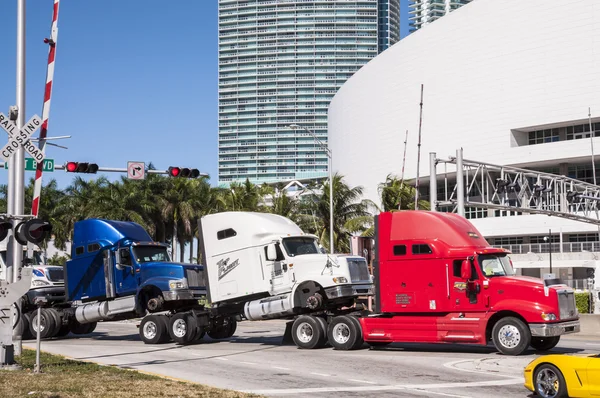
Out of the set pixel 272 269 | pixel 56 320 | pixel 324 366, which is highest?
pixel 272 269

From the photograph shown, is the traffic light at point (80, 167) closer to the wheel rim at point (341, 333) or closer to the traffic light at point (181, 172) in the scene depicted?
the traffic light at point (181, 172)

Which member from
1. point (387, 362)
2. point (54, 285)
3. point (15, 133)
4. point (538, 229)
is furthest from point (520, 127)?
point (15, 133)

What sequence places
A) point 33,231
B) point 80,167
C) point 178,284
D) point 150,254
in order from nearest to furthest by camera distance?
point 33,231 → point 178,284 → point 150,254 → point 80,167

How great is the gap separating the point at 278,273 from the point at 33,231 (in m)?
9.34

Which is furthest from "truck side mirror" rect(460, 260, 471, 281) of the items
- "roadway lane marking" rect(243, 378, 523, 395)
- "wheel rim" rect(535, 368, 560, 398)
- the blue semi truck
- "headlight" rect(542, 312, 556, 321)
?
the blue semi truck

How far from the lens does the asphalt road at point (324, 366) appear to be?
1555 centimetres

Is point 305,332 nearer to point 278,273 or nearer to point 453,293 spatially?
point 278,273

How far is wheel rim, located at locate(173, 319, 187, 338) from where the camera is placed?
25.8m

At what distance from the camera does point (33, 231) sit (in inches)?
664

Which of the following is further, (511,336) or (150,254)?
(150,254)

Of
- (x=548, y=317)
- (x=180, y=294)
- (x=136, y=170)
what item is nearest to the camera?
(x=548, y=317)

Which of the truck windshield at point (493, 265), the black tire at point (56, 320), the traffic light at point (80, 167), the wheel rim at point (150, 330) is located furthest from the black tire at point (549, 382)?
the traffic light at point (80, 167)

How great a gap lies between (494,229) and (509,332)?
6350 cm

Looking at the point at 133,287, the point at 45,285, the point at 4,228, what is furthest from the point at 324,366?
the point at 45,285
